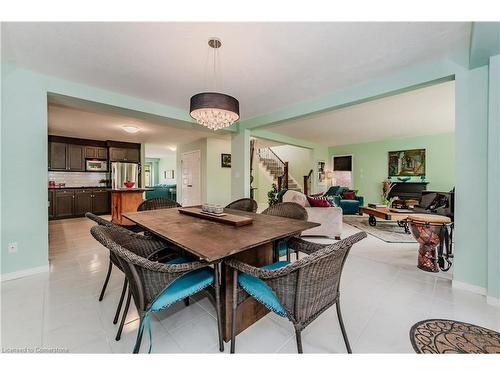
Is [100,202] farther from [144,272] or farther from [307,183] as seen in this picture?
[307,183]

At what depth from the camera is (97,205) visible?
21.1 feet

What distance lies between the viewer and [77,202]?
19.9 ft

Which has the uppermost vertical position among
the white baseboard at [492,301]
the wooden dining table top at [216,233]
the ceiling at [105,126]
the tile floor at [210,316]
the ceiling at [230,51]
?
the ceiling at [105,126]

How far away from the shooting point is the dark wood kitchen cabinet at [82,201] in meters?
6.05

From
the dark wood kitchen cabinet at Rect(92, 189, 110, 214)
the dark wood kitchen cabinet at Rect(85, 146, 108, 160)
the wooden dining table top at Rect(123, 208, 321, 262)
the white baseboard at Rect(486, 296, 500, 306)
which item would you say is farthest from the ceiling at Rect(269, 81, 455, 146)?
the dark wood kitchen cabinet at Rect(92, 189, 110, 214)

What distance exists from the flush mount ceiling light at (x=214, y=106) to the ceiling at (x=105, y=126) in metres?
2.03

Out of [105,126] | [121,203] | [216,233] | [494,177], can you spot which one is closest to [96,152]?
[105,126]

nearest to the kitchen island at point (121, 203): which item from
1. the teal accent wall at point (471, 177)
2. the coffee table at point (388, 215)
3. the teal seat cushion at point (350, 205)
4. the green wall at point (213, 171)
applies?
the green wall at point (213, 171)

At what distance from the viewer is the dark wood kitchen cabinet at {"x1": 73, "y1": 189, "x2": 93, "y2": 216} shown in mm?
6055

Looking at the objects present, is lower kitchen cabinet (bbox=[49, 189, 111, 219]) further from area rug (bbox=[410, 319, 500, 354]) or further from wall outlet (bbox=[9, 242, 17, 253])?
area rug (bbox=[410, 319, 500, 354])

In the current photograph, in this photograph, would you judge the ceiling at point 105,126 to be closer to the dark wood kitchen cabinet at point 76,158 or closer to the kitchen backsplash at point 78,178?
the dark wood kitchen cabinet at point 76,158

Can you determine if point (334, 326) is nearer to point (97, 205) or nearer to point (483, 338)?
point (483, 338)
